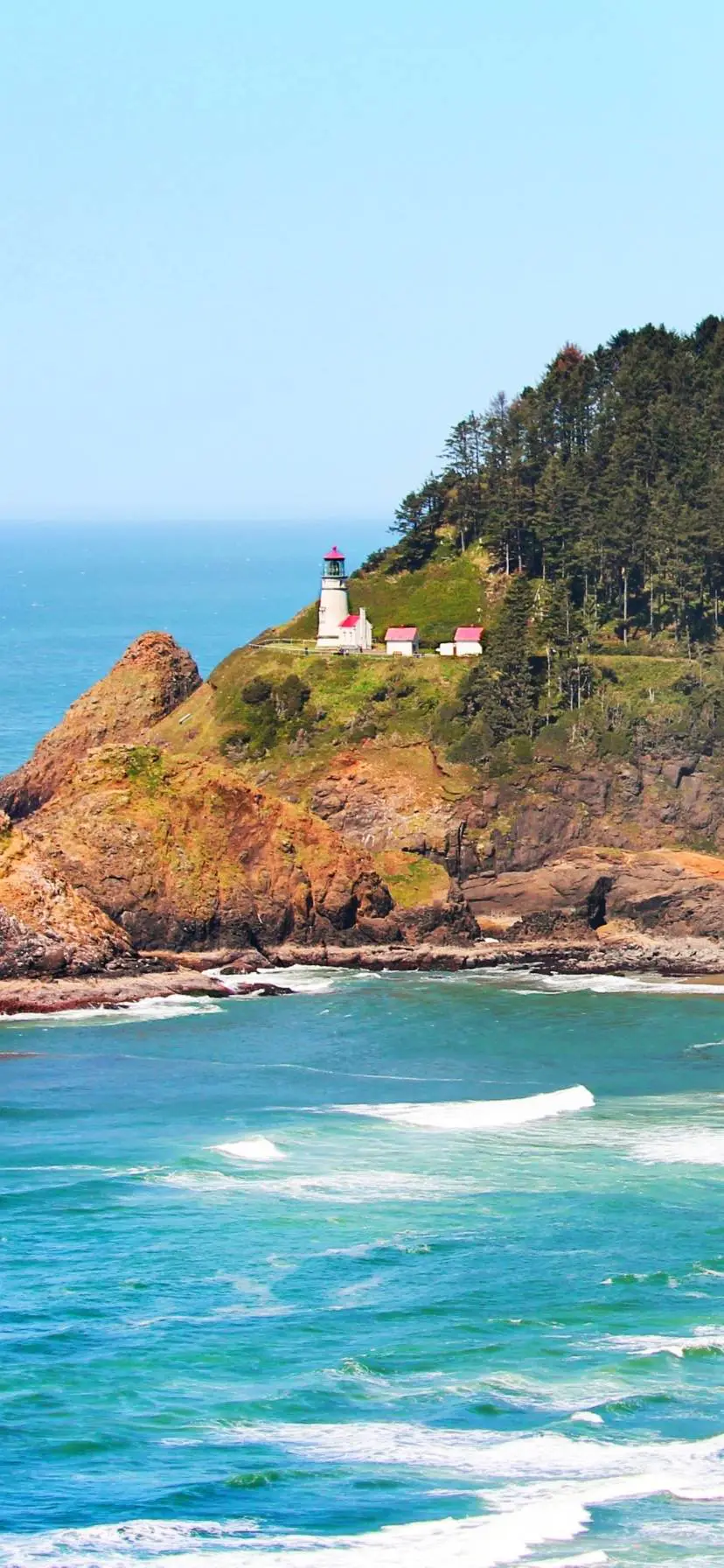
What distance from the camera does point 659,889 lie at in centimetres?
9750

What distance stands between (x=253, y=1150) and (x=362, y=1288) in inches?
528

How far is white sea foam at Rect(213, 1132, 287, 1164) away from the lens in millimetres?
68375

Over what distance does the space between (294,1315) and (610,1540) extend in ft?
46.1

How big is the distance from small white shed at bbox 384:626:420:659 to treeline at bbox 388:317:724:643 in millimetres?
8368

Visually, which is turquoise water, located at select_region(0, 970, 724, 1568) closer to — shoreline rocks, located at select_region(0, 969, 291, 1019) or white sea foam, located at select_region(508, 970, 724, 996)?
shoreline rocks, located at select_region(0, 969, 291, 1019)

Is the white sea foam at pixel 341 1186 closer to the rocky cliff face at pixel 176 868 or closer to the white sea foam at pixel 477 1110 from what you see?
the white sea foam at pixel 477 1110

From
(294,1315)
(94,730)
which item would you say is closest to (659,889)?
(94,730)

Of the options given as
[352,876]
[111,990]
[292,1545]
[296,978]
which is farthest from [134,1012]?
[292,1545]

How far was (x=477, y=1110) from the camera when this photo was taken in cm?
7506

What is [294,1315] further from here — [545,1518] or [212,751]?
[212,751]

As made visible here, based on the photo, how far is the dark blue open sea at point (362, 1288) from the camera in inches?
1702

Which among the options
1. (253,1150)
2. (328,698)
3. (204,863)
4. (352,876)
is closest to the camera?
(253,1150)

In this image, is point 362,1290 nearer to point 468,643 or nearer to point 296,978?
point 296,978

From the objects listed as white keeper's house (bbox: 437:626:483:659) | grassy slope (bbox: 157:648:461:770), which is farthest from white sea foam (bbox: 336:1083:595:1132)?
white keeper's house (bbox: 437:626:483:659)
